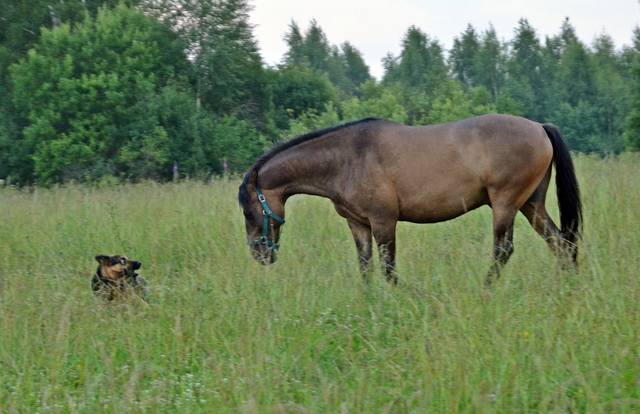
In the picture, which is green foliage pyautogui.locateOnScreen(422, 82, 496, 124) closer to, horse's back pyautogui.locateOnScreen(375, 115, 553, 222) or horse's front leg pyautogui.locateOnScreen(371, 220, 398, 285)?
horse's back pyautogui.locateOnScreen(375, 115, 553, 222)

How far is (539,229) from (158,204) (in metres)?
5.65

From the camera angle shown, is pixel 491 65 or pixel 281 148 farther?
pixel 491 65

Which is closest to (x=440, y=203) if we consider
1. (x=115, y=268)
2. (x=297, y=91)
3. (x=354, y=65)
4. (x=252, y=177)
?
(x=252, y=177)

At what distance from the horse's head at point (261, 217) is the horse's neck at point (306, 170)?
0.41 ft

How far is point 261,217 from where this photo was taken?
21.7 ft

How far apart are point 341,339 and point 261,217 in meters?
2.47

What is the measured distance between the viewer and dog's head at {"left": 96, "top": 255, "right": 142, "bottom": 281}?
5.67 meters

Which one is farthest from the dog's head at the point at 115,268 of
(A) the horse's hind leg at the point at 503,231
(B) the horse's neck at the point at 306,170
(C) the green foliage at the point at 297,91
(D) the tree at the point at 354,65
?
(D) the tree at the point at 354,65

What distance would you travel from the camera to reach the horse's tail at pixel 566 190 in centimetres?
615

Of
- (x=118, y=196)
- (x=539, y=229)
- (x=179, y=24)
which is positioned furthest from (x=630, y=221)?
(x=179, y=24)

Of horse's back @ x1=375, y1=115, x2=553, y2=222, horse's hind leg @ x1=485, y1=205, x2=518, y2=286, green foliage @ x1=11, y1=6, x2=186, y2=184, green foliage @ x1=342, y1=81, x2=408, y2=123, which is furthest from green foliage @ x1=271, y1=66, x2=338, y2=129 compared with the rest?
horse's hind leg @ x1=485, y1=205, x2=518, y2=286

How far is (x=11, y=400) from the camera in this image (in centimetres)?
364

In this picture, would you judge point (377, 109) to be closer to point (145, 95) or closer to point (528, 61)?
point (145, 95)

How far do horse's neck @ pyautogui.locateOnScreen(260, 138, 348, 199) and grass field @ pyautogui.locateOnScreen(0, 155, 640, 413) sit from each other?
2.18 feet
